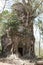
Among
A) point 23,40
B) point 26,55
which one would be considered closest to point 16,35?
point 23,40

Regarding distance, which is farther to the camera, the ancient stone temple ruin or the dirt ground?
the ancient stone temple ruin

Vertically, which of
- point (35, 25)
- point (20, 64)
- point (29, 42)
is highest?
point (35, 25)

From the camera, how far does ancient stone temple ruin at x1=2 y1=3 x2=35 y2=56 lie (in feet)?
15.8

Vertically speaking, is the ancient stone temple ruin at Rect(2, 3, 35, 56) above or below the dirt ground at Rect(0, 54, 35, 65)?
above

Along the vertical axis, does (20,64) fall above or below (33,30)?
below

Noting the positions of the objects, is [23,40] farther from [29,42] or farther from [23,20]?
[23,20]

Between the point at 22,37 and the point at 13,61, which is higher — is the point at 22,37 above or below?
above

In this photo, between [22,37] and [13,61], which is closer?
[13,61]

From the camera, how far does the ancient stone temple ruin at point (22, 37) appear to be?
4828 mm

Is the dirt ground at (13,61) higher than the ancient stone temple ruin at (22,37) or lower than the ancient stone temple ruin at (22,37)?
lower

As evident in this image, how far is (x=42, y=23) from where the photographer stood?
4.93 m

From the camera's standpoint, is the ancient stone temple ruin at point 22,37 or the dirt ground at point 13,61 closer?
the dirt ground at point 13,61

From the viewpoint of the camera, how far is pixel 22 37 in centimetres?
484

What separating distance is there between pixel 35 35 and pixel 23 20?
67cm
